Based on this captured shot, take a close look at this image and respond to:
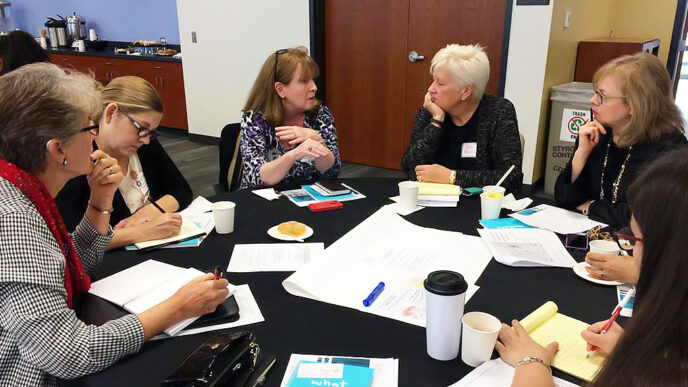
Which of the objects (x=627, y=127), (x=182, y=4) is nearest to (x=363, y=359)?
(x=627, y=127)

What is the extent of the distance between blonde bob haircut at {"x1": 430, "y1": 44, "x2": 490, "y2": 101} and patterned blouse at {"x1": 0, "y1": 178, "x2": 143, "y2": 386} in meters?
1.79

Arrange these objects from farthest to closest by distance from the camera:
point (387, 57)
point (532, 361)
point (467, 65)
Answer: point (387, 57) → point (467, 65) → point (532, 361)

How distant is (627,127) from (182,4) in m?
4.79

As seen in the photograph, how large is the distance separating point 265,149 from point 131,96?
2.18 feet

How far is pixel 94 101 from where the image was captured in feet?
3.96

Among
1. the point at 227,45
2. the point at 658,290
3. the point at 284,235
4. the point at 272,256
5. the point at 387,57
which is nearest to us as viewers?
the point at 658,290

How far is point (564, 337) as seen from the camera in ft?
3.55

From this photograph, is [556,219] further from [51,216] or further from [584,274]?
[51,216]

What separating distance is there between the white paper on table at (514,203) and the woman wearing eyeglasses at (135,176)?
1.16m

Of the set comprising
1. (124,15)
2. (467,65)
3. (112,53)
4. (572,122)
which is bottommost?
(572,122)

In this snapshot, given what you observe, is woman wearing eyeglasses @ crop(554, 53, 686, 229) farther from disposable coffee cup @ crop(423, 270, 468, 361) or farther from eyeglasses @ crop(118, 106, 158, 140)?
eyeglasses @ crop(118, 106, 158, 140)

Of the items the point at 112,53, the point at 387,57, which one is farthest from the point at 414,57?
the point at 112,53

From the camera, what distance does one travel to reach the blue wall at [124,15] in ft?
21.3

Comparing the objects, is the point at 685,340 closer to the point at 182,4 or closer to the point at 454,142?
the point at 454,142
